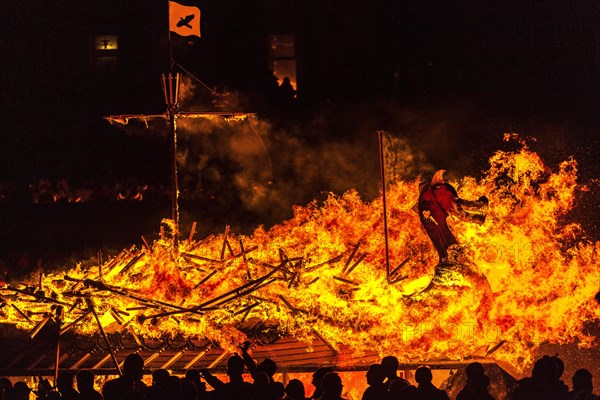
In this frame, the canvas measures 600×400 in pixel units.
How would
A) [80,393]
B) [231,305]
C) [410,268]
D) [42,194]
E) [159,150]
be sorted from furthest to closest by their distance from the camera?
[159,150]
[42,194]
[410,268]
[231,305]
[80,393]

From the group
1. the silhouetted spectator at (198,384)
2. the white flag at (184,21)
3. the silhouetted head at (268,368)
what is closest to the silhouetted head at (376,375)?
the silhouetted head at (268,368)

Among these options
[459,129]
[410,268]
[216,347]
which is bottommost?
[216,347]

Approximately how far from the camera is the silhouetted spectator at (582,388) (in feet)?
19.7

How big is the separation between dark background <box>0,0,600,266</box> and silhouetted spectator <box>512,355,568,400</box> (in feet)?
31.0

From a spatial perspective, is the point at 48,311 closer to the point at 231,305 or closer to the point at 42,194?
the point at 231,305

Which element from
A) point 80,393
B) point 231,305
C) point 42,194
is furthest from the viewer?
point 42,194

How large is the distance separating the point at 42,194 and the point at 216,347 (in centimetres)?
872

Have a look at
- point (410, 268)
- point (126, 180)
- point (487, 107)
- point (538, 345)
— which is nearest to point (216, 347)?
point (410, 268)

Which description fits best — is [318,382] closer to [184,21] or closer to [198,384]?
[198,384]

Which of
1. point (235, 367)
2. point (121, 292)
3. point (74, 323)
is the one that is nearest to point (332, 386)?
Answer: point (235, 367)

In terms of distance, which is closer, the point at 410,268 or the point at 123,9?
the point at 410,268

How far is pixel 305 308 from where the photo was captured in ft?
28.0

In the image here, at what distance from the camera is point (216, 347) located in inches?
343

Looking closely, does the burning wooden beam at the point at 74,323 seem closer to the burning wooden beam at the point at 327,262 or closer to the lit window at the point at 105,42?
the burning wooden beam at the point at 327,262
